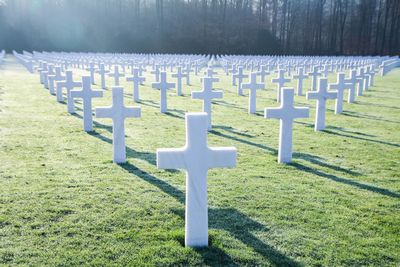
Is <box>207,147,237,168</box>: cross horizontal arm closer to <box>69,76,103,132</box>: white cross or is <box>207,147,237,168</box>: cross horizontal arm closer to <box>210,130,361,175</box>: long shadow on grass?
<box>210,130,361,175</box>: long shadow on grass

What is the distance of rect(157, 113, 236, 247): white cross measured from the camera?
303cm

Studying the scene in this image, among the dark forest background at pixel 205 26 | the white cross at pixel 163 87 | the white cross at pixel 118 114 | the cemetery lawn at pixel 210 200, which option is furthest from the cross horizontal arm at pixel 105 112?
the dark forest background at pixel 205 26

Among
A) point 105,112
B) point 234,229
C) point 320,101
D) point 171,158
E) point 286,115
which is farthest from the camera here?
point 320,101

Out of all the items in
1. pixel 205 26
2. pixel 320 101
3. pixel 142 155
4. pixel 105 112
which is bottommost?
pixel 142 155

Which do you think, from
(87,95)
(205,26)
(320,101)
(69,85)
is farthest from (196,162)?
(205,26)

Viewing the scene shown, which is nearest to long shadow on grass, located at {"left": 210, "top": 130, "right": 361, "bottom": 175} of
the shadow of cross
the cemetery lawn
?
the cemetery lawn

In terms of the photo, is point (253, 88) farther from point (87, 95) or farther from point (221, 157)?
point (221, 157)

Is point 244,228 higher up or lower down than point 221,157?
lower down

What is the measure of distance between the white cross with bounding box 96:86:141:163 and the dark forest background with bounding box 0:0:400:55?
155ft

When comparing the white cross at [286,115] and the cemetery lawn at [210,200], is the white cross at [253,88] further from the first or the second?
the white cross at [286,115]

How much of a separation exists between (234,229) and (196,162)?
85 cm

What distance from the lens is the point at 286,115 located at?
552 cm

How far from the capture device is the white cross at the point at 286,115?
550 centimetres

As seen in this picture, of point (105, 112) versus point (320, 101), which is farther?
point (320, 101)
